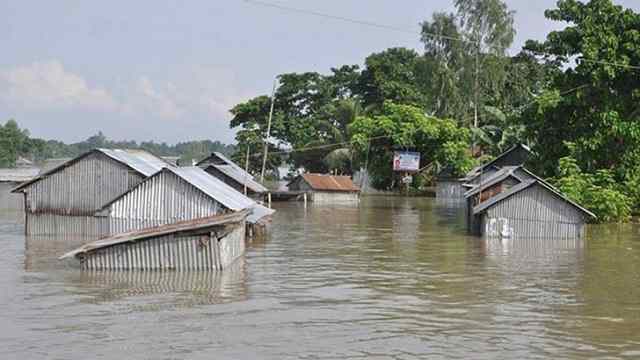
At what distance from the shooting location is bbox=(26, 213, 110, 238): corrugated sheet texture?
2936 centimetres

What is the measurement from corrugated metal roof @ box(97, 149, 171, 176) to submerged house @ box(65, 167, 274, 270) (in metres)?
2.04

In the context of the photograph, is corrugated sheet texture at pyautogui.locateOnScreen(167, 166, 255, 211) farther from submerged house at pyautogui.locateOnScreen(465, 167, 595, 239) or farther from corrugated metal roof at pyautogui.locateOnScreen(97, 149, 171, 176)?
submerged house at pyautogui.locateOnScreen(465, 167, 595, 239)

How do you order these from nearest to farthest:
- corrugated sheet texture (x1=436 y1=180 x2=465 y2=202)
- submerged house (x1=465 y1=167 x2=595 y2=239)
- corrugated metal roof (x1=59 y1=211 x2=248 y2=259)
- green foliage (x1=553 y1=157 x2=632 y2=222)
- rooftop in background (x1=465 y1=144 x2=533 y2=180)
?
corrugated metal roof (x1=59 y1=211 x2=248 y2=259) → submerged house (x1=465 y1=167 x2=595 y2=239) → green foliage (x1=553 y1=157 x2=632 y2=222) → rooftop in background (x1=465 y1=144 x2=533 y2=180) → corrugated sheet texture (x1=436 y1=180 x2=465 y2=202)

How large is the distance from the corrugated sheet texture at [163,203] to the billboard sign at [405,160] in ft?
140

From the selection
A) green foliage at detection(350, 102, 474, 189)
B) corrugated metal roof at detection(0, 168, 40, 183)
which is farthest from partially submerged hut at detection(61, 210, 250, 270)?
green foliage at detection(350, 102, 474, 189)

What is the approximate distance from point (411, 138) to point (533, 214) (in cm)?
3733

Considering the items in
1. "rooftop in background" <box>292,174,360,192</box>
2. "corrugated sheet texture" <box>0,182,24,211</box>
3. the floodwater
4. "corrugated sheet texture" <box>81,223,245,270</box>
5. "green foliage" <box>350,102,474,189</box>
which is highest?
"green foliage" <box>350,102,474,189</box>

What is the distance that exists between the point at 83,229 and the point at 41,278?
8.42 metres

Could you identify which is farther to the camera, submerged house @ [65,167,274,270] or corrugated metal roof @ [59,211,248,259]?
submerged house @ [65,167,274,270]

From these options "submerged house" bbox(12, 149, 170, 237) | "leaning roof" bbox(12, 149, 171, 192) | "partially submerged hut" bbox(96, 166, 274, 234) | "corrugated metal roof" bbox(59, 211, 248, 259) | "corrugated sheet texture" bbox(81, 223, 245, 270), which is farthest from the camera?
"submerged house" bbox(12, 149, 170, 237)

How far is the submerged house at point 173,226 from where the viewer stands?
69.6 feet

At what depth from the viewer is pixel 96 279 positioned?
2048 centimetres

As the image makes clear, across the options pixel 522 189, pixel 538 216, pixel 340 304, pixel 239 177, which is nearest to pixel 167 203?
pixel 340 304

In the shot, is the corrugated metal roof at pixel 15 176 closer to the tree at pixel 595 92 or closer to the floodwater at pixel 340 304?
the floodwater at pixel 340 304
